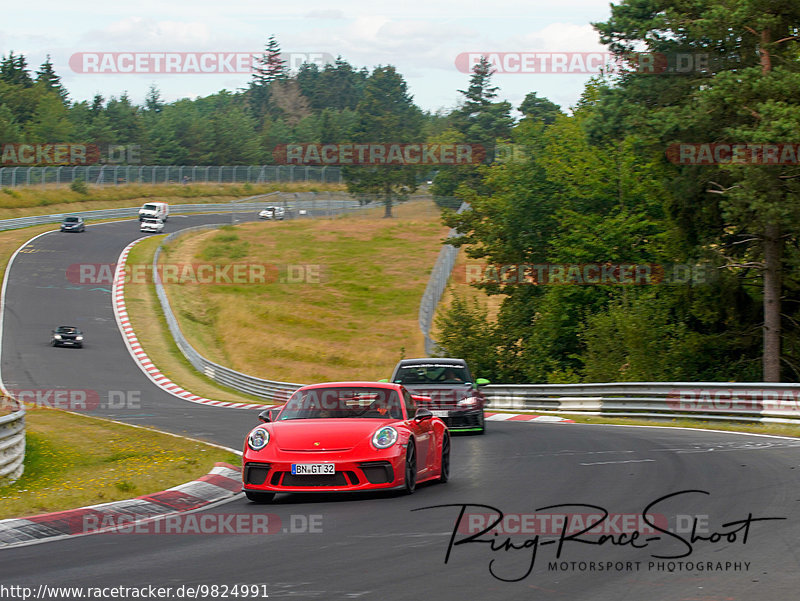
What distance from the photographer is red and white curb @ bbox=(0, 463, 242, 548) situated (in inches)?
353

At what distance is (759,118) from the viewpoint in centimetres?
2544

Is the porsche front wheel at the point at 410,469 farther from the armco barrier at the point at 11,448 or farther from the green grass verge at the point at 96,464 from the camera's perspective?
the armco barrier at the point at 11,448

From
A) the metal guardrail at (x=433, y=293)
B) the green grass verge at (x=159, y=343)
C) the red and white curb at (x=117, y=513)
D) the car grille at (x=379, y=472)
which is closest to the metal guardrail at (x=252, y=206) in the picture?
the green grass verge at (x=159, y=343)

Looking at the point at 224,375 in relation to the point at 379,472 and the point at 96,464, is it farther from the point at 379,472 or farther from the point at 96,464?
the point at 379,472

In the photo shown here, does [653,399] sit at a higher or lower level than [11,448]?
lower

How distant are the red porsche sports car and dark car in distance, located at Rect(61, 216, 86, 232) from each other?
6720 cm

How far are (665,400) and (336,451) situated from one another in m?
15.0

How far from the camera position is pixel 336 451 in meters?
10.4

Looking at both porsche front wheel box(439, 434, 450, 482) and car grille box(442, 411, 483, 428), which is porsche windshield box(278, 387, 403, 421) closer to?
porsche front wheel box(439, 434, 450, 482)

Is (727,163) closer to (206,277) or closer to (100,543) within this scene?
(100,543)

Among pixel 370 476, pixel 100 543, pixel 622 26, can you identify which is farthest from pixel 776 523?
pixel 622 26

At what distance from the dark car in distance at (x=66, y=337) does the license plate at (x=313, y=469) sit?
123ft

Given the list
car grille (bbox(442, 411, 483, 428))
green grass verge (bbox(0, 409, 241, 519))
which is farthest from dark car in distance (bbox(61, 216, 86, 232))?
car grille (bbox(442, 411, 483, 428))

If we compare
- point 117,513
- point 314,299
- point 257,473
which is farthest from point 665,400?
point 314,299
